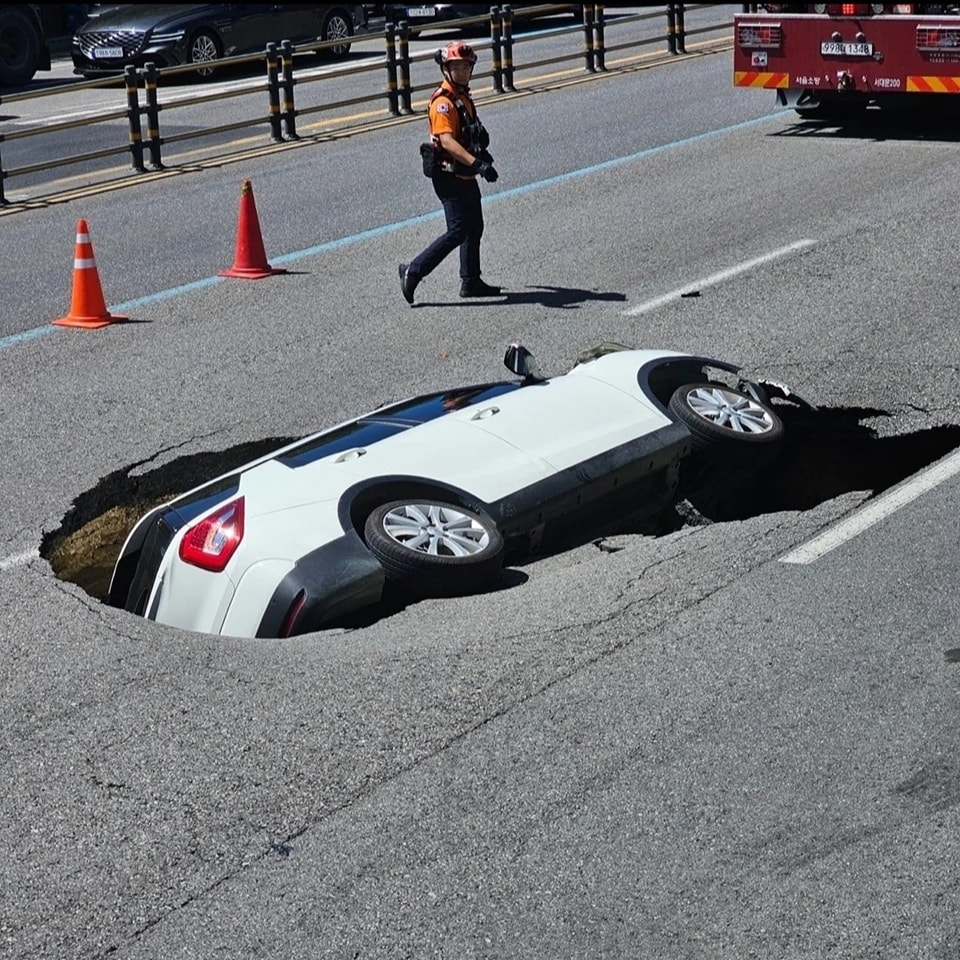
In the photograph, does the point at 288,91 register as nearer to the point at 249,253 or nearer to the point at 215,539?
the point at 249,253

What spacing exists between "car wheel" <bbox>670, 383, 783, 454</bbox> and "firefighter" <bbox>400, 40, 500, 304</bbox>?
12.0 feet

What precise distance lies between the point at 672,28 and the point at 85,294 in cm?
1569

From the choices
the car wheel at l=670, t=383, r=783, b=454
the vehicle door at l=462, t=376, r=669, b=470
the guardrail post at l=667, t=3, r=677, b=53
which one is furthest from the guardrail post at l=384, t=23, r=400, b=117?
the vehicle door at l=462, t=376, r=669, b=470

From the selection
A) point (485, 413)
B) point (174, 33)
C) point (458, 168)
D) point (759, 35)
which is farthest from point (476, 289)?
point (174, 33)

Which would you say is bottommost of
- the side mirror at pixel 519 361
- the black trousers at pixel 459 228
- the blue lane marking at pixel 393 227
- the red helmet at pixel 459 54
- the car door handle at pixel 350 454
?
the blue lane marking at pixel 393 227

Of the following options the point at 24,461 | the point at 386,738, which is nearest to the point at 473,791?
the point at 386,738

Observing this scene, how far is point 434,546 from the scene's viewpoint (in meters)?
5.89

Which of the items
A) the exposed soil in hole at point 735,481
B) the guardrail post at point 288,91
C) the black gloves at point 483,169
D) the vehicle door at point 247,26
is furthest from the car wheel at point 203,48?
the exposed soil in hole at point 735,481

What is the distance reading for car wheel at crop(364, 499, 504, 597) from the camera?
5.77 meters

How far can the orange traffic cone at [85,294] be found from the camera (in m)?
10.8

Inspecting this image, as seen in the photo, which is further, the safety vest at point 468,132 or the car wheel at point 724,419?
the safety vest at point 468,132

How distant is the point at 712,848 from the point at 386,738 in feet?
3.67

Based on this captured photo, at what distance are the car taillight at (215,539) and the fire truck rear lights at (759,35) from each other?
1232 centimetres

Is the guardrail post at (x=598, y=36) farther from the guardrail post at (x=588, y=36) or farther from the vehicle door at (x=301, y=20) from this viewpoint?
the vehicle door at (x=301, y=20)
